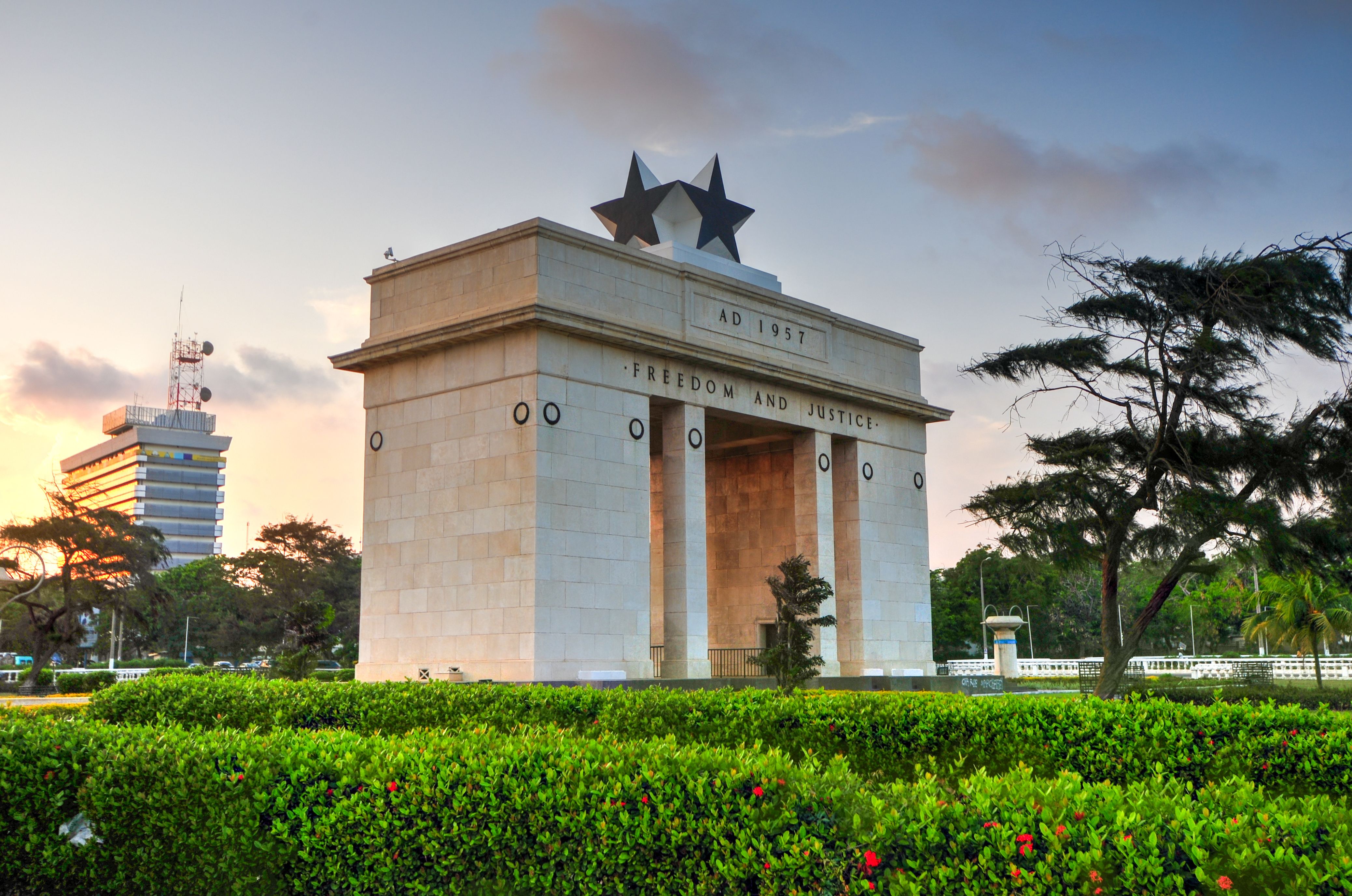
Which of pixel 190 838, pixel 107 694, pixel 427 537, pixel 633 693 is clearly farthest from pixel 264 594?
pixel 190 838

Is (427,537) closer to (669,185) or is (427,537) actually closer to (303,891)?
(669,185)

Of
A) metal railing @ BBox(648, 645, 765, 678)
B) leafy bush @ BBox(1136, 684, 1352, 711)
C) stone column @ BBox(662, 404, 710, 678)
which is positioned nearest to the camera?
leafy bush @ BBox(1136, 684, 1352, 711)

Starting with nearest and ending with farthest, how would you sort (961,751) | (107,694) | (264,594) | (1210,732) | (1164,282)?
1. (1210,732)
2. (961,751)
3. (107,694)
4. (1164,282)
5. (264,594)

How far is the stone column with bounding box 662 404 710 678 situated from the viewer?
2766 cm

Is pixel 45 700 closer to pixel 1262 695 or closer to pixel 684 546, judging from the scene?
pixel 684 546

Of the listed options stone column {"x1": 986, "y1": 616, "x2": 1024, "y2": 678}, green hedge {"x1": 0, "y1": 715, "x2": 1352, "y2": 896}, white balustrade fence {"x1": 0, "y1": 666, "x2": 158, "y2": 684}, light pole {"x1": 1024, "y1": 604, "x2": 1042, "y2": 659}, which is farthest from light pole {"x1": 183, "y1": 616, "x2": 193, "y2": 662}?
green hedge {"x1": 0, "y1": 715, "x2": 1352, "y2": 896}

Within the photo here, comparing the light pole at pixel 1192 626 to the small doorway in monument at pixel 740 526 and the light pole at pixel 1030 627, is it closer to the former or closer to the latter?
the light pole at pixel 1030 627

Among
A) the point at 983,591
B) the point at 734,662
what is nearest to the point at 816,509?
the point at 734,662

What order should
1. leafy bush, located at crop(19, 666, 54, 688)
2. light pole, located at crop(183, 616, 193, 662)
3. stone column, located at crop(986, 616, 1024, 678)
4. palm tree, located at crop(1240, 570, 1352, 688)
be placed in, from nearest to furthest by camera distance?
palm tree, located at crop(1240, 570, 1352, 688)
leafy bush, located at crop(19, 666, 54, 688)
stone column, located at crop(986, 616, 1024, 678)
light pole, located at crop(183, 616, 193, 662)

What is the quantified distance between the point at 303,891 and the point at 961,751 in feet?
21.1

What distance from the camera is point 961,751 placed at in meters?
10.8

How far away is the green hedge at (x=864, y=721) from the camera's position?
9.20 meters

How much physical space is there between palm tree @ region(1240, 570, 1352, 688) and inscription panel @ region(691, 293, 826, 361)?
14.6 m

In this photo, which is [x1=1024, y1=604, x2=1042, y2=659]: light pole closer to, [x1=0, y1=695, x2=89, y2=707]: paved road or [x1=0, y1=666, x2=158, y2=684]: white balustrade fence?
[x1=0, y1=666, x2=158, y2=684]: white balustrade fence
